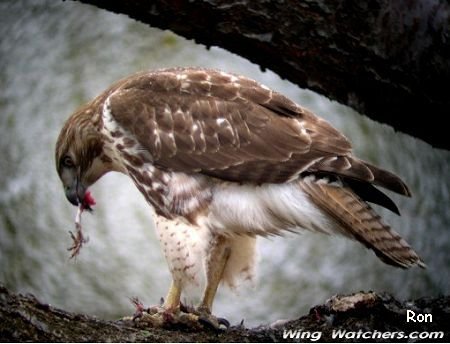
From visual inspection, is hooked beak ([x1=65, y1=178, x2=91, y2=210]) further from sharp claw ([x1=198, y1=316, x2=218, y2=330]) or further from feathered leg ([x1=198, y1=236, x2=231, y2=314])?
sharp claw ([x1=198, y1=316, x2=218, y2=330])

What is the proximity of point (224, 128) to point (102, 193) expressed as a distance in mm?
2255

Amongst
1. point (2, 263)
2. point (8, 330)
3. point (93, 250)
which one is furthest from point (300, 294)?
point (8, 330)

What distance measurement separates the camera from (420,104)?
3.67 meters

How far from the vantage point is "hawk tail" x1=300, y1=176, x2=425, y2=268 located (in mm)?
3389

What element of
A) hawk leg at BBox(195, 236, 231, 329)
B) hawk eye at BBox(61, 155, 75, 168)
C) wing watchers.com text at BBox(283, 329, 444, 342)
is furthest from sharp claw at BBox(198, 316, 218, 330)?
hawk eye at BBox(61, 155, 75, 168)

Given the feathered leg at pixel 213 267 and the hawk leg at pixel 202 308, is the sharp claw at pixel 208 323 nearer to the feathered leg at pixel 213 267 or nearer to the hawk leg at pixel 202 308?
the hawk leg at pixel 202 308

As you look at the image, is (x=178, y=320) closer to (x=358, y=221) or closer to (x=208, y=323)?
(x=208, y=323)

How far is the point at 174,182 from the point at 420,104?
1.01 meters

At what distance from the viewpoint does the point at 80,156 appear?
424 centimetres

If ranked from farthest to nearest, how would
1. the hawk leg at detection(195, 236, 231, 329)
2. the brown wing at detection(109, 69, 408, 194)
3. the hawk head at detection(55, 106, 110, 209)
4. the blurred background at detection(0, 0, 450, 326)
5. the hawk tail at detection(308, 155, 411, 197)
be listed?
the blurred background at detection(0, 0, 450, 326) → the hawk head at detection(55, 106, 110, 209) → the hawk leg at detection(195, 236, 231, 329) → the brown wing at detection(109, 69, 408, 194) → the hawk tail at detection(308, 155, 411, 197)

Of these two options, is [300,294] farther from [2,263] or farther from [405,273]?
[2,263]

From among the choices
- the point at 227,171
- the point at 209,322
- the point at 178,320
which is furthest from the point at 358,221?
the point at 178,320

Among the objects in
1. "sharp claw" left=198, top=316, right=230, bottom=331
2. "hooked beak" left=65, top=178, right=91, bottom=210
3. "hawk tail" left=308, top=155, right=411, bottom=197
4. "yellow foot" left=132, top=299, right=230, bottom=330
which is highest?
"hawk tail" left=308, top=155, right=411, bottom=197

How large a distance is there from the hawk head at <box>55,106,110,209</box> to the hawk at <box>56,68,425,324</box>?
9 centimetres
